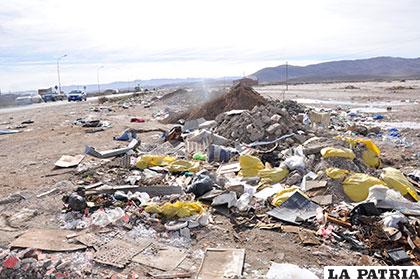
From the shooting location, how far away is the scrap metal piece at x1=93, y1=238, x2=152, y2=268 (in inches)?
164

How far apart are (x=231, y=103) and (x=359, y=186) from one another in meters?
9.79

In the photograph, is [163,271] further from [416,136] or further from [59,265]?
[416,136]

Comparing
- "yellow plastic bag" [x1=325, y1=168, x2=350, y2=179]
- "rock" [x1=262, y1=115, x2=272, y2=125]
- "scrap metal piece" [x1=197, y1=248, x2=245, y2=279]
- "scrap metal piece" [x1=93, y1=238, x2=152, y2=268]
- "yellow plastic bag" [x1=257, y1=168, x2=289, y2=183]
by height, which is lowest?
"scrap metal piece" [x1=197, y1=248, x2=245, y2=279]

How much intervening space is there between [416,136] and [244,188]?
7.87 m

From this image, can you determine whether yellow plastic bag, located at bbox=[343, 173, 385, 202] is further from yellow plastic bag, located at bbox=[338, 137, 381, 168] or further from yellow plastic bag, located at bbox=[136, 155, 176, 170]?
yellow plastic bag, located at bbox=[136, 155, 176, 170]

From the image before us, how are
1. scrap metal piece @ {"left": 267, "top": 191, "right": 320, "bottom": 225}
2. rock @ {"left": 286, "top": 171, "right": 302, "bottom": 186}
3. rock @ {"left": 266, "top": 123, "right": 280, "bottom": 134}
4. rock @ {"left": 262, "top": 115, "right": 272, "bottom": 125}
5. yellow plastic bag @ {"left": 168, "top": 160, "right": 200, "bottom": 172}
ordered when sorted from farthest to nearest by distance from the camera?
rock @ {"left": 262, "top": 115, "right": 272, "bottom": 125} < rock @ {"left": 266, "top": 123, "right": 280, "bottom": 134} < yellow plastic bag @ {"left": 168, "top": 160, "right": 200, "bottom": 172} < rock @ {"left": 286, "top": 171, "right": 302, "bottom": 186} < scrap metal piece @ {"left": 267, "top": 191, "right": 320, "bottom": 225}

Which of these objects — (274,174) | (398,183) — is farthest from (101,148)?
(398,183)

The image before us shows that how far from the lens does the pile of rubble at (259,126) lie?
952 cm

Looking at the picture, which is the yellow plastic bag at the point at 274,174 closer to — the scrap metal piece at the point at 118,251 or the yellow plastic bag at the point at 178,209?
the yellow plastic bag at the point at 178,209

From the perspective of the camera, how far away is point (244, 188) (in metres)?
6.12

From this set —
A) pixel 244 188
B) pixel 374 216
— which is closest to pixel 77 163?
pixel 244 188

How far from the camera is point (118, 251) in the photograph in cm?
439

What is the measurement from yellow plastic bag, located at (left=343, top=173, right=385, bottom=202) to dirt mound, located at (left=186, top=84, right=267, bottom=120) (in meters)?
9.06

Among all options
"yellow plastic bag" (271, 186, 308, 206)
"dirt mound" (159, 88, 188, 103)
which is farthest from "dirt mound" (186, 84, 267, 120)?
"dirt mound" (159, 88, 188, 103)
